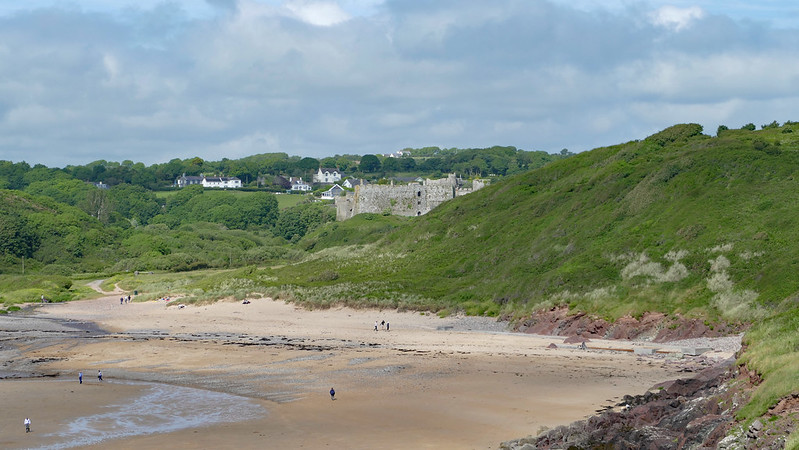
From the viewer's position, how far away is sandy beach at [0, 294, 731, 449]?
2708 cm

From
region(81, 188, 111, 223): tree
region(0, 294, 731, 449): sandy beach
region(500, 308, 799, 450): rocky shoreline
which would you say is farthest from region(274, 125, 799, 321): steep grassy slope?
region(81, 188, 111, 223): tree

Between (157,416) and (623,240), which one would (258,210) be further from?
(157,416)

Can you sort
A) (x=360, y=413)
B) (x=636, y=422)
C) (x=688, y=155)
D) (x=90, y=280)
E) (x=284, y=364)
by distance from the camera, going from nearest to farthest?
(x=636, y=422), (x=360, y=413), (x=284, y=364), (x=688, y=155), (x=90, y=280)

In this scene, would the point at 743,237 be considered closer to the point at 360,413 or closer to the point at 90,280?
the point at 360,413

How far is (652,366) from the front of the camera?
35.9 m

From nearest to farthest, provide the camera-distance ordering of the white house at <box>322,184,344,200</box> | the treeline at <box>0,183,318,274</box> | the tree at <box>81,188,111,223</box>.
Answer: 1. the treeline at <box>0,183,318,274</box>
2. the tree at <box>81,188,111,223</box>
3. the white house at <box>322,184,344,200</box>

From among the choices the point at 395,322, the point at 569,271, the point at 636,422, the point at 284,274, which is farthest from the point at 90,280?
the point at 636,422

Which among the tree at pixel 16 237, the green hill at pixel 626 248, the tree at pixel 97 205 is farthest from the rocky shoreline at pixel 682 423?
the tree at pixel 97 205

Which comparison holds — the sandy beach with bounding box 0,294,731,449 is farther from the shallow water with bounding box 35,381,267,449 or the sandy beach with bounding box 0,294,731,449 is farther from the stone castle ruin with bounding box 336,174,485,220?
the stone castle ruin with bounding box 336,174,485,220

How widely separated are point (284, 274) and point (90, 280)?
28.8 metres

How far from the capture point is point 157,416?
2964 cm

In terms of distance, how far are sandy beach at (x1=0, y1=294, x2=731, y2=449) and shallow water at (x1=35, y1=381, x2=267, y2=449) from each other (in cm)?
6

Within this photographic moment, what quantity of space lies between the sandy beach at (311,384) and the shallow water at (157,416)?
61 millimetres

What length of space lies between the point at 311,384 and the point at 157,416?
7.10 metres
